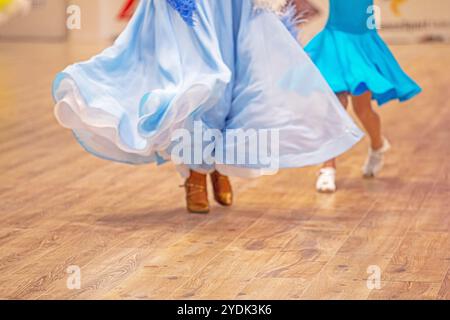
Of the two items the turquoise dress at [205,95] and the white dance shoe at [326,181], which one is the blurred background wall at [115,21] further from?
the turquoise dress at [205,95]

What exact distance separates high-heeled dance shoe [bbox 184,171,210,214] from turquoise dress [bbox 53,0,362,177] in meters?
0.08

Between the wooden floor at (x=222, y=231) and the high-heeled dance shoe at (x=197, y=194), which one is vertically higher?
the high-heeled dance shoe at (x=197, y=194)

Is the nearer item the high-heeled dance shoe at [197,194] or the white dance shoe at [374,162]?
the high-heeled dance shoe at [197,194]

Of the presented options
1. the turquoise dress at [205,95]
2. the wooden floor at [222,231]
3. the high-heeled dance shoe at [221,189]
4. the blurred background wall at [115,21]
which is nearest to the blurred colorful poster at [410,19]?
the blurred background wall at [115,21]

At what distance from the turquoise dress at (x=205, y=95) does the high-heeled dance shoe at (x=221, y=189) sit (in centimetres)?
21

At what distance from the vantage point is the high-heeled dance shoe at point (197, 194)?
154 inches

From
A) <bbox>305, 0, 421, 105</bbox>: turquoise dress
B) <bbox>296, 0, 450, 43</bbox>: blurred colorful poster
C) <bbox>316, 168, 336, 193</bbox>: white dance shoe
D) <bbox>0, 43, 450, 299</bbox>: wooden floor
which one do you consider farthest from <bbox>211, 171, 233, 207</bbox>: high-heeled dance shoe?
<bbox>296, 0, 450, 43</bbox>: blurred colorful poster

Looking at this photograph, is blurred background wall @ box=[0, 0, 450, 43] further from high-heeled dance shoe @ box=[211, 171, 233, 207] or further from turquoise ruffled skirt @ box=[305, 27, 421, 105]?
high-heeled dance shoe @ box=[211, 171, 233, 207]

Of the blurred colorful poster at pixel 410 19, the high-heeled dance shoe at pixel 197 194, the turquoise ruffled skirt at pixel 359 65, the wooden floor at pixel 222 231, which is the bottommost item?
the wooden floor at pixel 222 231

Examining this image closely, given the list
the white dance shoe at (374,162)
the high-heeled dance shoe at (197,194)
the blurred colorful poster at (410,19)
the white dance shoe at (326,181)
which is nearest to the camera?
the high-heeled dance shoe at (197,194)

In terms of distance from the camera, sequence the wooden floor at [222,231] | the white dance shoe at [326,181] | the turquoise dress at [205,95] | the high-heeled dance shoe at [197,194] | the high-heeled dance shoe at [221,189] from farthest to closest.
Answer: the white dance shoe at [326,181]
the high-heeled dance shoe at [221,189]
the high-heeled dance shoe at [197,194]
the turquoise dress at [205,95]
the wooden floor at [222,231]

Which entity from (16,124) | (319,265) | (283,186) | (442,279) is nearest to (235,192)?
(283,186)

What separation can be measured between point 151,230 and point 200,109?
17.5 inches

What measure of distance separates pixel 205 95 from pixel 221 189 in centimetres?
56
